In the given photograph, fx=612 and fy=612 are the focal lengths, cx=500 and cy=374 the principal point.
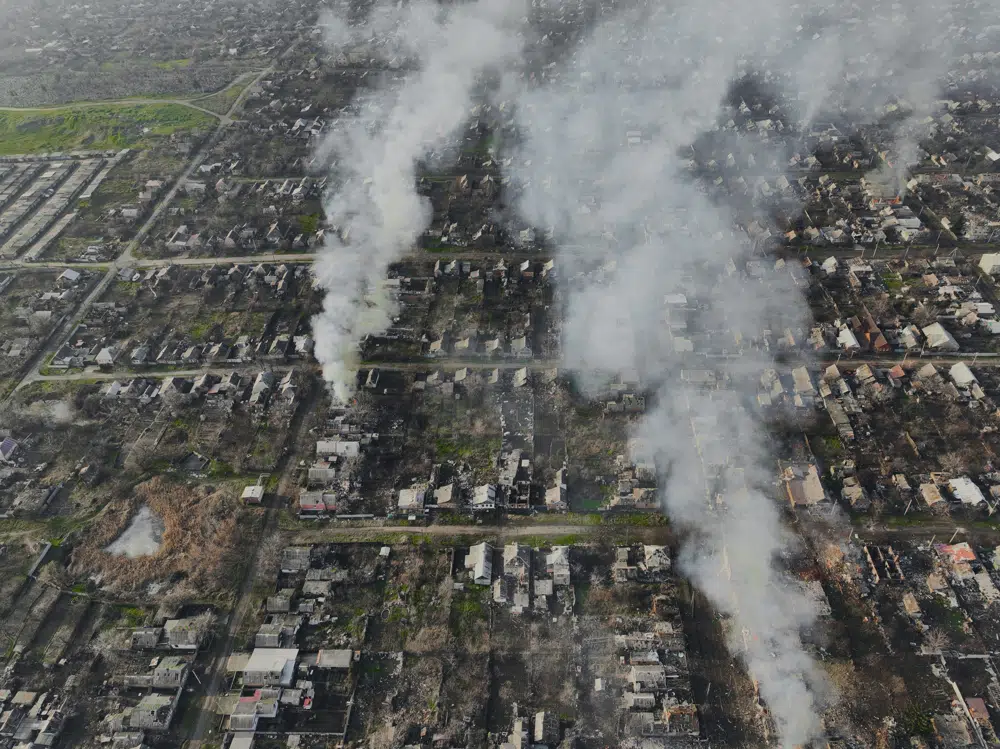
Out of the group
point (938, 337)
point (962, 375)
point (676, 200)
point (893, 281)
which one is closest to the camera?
point (962, 375)

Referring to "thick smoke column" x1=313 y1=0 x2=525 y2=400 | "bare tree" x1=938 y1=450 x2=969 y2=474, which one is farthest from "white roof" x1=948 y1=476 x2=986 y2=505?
"thick smoke column" x1=313 y1=0 x2=525 y2=400

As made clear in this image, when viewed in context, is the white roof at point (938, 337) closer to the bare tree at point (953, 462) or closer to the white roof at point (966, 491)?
the bare tree at point (953, 462)

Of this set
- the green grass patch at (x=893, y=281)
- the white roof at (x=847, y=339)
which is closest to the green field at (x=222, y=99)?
the white roof at (x=847, y=339)

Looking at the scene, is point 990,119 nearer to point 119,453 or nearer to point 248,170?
point 248,170

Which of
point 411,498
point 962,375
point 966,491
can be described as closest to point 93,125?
point 411,498

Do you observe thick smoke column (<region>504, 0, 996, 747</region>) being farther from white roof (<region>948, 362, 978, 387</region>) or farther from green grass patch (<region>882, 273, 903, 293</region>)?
white roof (<region>948, 362, 978, 387</region>)

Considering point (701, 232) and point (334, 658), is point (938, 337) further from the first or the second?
point (334, 658)

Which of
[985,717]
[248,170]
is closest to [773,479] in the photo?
[985,717]
